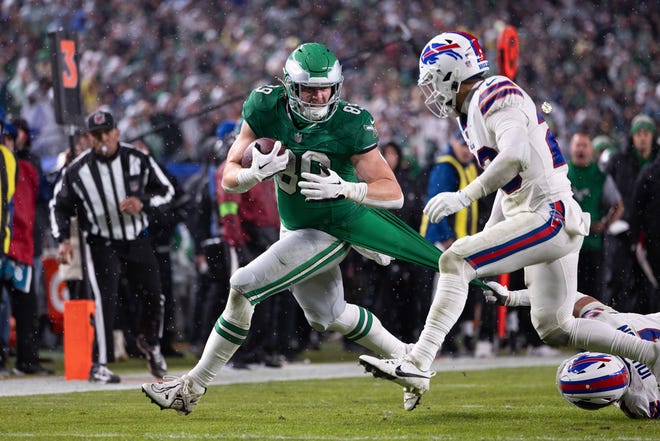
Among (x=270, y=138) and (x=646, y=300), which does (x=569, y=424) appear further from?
(x=646, y=300)

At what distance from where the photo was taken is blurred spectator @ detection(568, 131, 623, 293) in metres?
10.1

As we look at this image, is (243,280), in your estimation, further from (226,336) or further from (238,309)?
(226,336)

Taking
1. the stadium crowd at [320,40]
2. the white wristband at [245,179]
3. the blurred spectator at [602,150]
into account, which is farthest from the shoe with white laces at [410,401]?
the stadium crowd at [320,40]

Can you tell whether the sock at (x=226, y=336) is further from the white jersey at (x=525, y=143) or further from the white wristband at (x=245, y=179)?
the white jersey at (x=525, y=143)

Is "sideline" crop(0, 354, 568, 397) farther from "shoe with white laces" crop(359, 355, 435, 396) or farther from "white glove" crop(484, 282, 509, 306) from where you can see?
"shoe with white laces" crop(359, 355, 435, 396)

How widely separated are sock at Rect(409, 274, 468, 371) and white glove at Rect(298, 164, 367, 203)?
0.54 metres

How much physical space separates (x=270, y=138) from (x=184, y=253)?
7993mm

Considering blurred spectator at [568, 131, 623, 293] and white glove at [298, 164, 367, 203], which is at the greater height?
white glove at [298, 164, 367, 203]

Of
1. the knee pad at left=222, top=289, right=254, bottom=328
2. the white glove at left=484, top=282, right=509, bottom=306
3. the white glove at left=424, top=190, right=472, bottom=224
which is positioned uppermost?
the white glove at left=424, top=190, right=472, bottom=224

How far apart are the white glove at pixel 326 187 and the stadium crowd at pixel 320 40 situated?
997 cm

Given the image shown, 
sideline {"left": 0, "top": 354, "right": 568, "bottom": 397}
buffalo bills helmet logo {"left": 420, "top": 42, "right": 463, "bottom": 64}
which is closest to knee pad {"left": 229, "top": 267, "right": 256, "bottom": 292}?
buffalo bills helmet logo {"left": 420, "top": 42, "right": 463, "bottom": 64}

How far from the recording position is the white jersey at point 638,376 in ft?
18.4

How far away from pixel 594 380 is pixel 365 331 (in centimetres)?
112

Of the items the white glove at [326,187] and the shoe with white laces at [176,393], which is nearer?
the white glove at [326,187]
